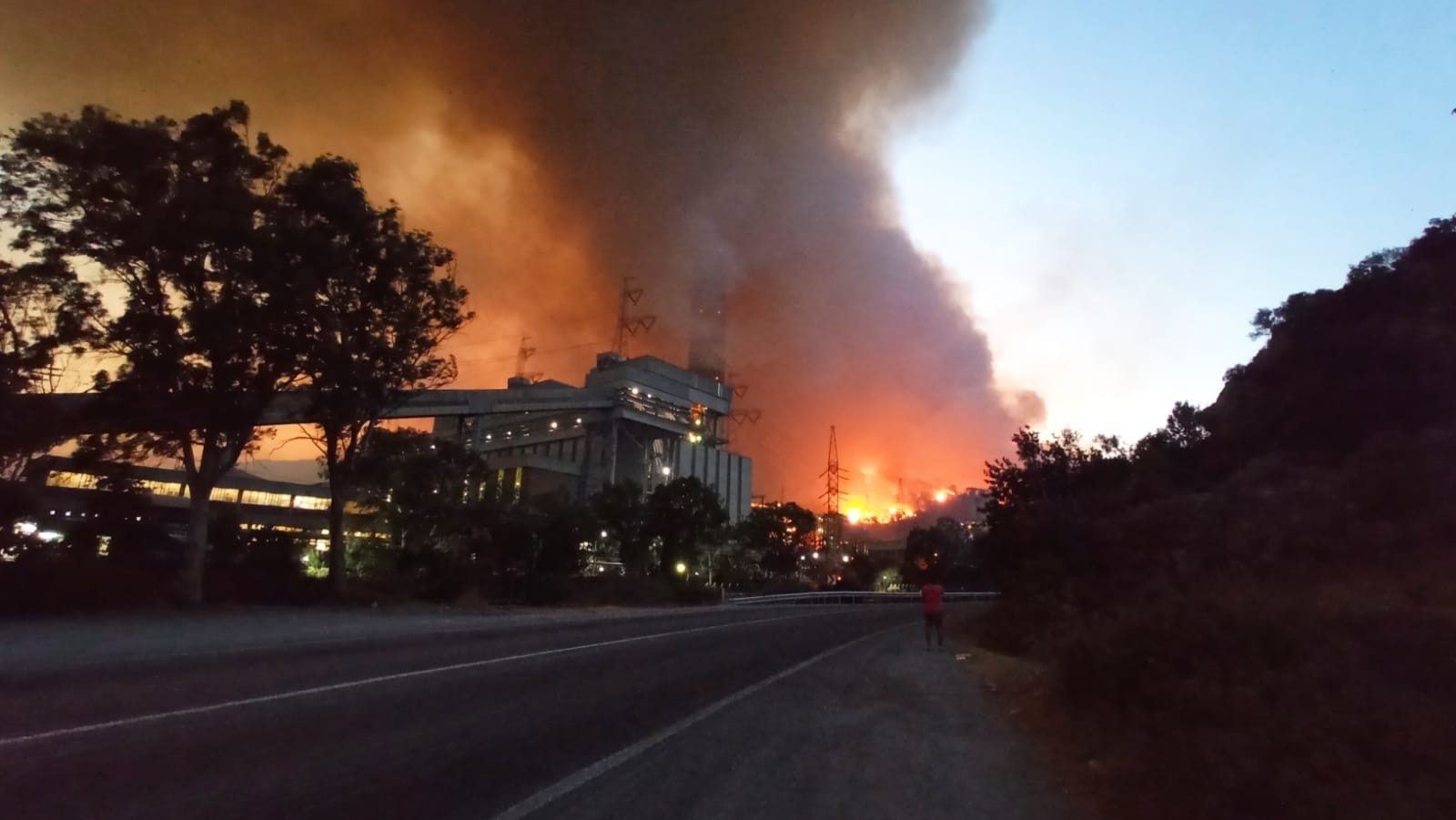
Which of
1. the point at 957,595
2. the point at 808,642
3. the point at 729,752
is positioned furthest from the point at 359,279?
the point at 957,595

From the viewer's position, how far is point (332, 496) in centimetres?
3173

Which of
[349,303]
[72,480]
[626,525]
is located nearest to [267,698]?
[349,303]

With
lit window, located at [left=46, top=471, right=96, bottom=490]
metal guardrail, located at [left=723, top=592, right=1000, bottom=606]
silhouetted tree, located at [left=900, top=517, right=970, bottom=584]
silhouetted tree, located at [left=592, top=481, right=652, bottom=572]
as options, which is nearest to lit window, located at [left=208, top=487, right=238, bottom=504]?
silhouetted tree, located at [left=592, top=481, right=652, bottom=572]

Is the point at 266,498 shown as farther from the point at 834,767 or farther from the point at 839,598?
the point at 834,767

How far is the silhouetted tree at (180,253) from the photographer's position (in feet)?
74.3

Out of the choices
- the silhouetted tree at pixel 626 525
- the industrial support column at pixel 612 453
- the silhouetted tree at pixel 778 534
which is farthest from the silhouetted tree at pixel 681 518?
the industrial support column at pixel 612 453

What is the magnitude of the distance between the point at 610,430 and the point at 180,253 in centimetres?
6174

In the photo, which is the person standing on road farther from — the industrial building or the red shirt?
the industrial building

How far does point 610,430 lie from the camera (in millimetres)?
85375

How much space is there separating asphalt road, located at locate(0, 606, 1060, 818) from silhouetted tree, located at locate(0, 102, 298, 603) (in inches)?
550

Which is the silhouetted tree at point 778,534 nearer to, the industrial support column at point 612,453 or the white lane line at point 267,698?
the industrial support column at point 612,453

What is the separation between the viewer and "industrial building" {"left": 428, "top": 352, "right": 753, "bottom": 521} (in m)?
78.3

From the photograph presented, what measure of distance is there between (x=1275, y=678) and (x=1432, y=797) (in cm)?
232

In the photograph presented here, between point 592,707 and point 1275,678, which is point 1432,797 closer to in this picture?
point 1275,678
